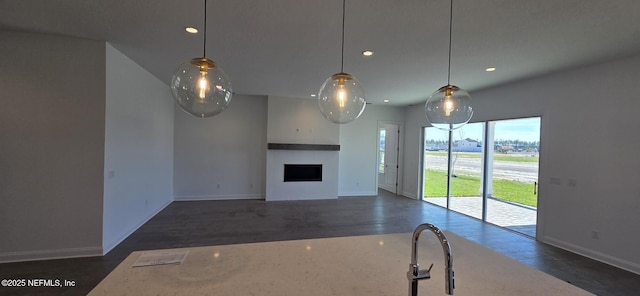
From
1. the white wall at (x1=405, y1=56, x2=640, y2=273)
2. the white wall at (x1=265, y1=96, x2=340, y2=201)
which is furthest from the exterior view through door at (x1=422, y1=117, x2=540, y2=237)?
the white wall at (x1=265, y1=96, x2=340, y2=201)

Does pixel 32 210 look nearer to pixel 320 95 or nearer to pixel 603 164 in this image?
pixel 320 95

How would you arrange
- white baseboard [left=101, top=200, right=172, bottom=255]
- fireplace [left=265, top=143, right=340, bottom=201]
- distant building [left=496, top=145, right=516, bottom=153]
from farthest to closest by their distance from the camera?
fireplace [left=265, top=143, right=340, bottom=201]
distant building [left=496, top=145, right=516, bottom=153]
white baseboard [left=101, top=200, right=172, bottom=255]

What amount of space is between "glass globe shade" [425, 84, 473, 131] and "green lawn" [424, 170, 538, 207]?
3704 mm

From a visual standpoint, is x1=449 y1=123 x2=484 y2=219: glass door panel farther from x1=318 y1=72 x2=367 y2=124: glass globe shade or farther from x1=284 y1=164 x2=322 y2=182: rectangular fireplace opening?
x1=318 y1=72 x2=367 y2=124: glass globe shade

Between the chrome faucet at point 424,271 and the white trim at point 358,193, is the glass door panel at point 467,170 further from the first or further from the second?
the chrome faucet at point 424,271

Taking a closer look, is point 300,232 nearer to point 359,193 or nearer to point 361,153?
point 359,193

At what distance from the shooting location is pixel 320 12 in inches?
95.1

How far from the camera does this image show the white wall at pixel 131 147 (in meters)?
3.47

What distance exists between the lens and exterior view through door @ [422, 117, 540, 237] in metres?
4.68

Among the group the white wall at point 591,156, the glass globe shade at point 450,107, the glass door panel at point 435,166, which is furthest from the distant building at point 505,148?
the glass globe shade at point 450,107

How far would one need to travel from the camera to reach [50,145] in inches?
124

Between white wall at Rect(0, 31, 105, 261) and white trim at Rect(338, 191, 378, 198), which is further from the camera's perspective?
white trim at Rect(338, 191, 378, 198)

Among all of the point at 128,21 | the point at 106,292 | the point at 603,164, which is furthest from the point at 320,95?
the point at 603,164

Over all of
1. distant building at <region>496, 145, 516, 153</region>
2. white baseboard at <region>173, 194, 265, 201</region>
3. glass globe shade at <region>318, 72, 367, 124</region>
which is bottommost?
white baseboard at <region>173, 194, 265, 201</region>
